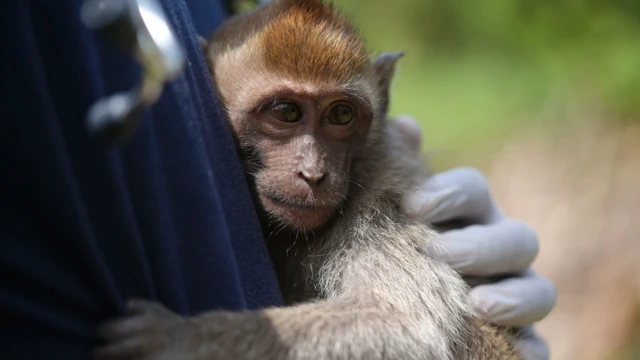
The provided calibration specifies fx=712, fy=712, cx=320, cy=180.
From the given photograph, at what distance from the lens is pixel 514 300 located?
2.13 metres

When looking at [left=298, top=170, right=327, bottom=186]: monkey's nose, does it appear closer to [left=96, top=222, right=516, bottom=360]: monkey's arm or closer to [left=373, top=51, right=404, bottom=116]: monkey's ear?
[left=96, top=222, right=516, bottom=360]: monkey's arm

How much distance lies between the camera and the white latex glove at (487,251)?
2.12 metres

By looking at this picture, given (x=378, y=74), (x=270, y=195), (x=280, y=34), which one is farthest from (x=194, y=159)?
(x=378, y=74)

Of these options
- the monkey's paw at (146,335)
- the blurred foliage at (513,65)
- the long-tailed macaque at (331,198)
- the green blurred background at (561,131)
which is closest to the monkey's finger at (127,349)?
the monkey's paw at (146,335)

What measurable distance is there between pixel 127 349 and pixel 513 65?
6.23 metres

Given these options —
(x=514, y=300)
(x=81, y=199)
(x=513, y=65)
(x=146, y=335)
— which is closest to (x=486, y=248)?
(x=514, y=300)

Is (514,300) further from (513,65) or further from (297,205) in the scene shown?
(513,65)

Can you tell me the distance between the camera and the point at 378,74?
8.44 ft

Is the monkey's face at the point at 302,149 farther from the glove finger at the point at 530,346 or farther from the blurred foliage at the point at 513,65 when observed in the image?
the blurred foliage at the point at 513,65

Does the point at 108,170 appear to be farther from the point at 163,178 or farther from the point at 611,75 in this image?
the point at 611,75

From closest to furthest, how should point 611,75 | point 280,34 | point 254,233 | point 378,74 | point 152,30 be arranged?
1. point 152,30
2. point 254,233
3. point 280,34
4. point 378,74
5. point 611,75

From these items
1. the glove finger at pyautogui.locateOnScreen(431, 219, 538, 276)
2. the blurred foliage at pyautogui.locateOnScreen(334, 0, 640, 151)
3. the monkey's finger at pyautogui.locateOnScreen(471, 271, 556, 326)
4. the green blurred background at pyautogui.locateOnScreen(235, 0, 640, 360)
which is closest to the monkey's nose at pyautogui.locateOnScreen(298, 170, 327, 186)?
the glove finger at pyautogui.locateOnScreen(431, 219, 538, 276)

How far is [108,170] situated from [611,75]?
20.5ft

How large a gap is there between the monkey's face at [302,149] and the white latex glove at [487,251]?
0.90 ft
